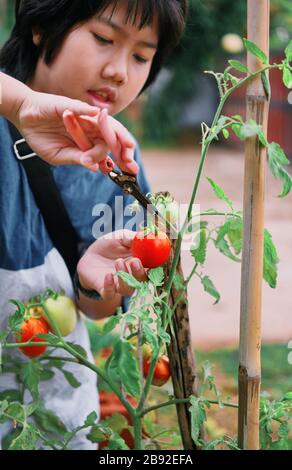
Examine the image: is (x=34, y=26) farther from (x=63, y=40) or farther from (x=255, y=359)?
(x=255, y=359)

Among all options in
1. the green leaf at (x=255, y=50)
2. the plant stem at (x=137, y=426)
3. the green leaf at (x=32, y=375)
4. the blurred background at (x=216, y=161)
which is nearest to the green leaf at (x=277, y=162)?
the green leaf at (x=255, y=50)

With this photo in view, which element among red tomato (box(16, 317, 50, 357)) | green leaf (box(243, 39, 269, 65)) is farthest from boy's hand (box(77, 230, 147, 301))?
green leaf (box(243, 39, 269, 65))

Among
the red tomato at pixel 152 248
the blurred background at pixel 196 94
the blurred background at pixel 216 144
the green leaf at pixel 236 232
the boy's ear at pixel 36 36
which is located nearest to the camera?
the red tomato at pixel 152 248

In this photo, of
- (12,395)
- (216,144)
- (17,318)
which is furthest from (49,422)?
(216,144)

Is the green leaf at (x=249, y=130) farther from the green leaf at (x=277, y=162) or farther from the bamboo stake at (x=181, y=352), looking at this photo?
the bamboo stake at (x=181, y=352)

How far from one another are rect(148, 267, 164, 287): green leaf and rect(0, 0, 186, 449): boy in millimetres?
101

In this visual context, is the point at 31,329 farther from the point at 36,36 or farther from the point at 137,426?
the point at 36,36

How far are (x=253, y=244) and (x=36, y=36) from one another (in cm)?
71

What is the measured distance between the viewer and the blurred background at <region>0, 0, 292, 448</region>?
2.80 metres

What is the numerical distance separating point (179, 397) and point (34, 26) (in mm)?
775

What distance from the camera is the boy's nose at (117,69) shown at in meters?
1.36

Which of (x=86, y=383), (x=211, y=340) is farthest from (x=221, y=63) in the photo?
(x=86, y=383)

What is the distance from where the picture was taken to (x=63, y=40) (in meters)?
1.44

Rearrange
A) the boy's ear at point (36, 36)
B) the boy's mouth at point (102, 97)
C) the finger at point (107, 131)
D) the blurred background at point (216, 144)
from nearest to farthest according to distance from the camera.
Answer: the finger at point (107, 131) < the boy's mouth at point (102, 97) < the boy's ear at point (36, 36) < the blurred background at point (216, 144)
